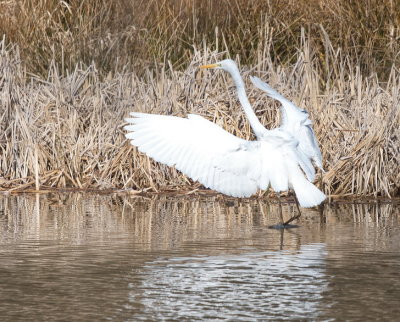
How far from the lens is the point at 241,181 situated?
25.0 feet

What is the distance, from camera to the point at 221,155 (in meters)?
7.47

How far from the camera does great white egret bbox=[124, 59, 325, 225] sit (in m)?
7.47

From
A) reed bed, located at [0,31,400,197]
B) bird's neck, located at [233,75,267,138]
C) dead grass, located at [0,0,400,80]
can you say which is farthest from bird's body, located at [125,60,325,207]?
dead grass, located at [0,0,400,80]

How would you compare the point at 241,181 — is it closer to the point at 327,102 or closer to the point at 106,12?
the point at 327,102

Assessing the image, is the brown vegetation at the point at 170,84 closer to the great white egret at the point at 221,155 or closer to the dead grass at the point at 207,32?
the dead grass at the point at 207,32

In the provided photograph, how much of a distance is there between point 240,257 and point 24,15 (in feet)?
26.1

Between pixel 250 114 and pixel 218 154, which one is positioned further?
pixel 250 114

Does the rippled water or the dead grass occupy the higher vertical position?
the dead grass

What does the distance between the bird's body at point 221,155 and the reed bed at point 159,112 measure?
1.81 m

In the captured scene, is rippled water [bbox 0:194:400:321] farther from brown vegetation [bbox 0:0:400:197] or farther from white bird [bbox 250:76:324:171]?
brown vegetation [bbox 0:0:400:197]

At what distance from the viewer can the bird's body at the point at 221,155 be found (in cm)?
747

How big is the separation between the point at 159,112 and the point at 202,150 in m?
2.93

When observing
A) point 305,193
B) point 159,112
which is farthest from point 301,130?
point 159,112

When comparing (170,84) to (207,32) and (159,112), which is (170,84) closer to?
(159,112)
